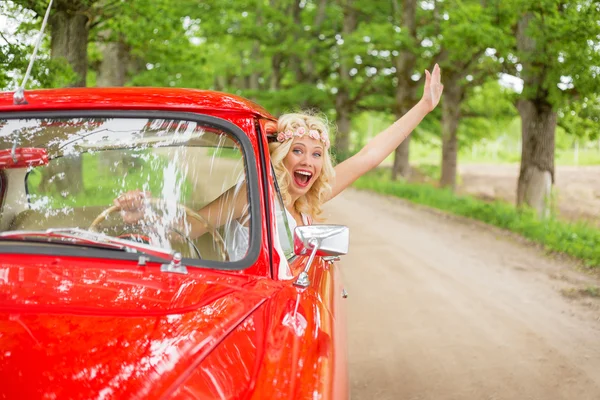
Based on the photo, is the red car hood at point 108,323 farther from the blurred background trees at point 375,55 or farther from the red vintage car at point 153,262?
the blurred background trees at point 375,55

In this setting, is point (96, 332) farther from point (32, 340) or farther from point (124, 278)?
point (124, 278)

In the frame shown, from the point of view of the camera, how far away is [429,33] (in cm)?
2197

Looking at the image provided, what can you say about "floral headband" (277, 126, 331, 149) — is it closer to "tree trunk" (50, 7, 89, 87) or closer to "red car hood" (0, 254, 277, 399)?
"red car hood" (0, 254, 277, 399)

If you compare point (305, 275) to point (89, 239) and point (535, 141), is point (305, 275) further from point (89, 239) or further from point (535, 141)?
point (535, 141)

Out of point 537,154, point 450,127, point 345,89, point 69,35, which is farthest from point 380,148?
point 345,89

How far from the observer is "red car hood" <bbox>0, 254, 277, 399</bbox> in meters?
1.71

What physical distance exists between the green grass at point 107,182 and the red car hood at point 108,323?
0.42m

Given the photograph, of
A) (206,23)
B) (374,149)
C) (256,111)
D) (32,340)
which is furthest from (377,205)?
(32,340)

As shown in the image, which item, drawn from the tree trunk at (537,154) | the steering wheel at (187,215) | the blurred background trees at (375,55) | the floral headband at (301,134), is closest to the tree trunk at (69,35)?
the blurred background trees at (375,55)

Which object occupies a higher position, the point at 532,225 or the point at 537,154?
the point at 537,154

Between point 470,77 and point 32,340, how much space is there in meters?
23.1

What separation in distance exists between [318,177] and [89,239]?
156 centimetres

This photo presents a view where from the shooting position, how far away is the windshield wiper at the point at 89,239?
2.41 m

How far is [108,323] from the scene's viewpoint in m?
1.99
